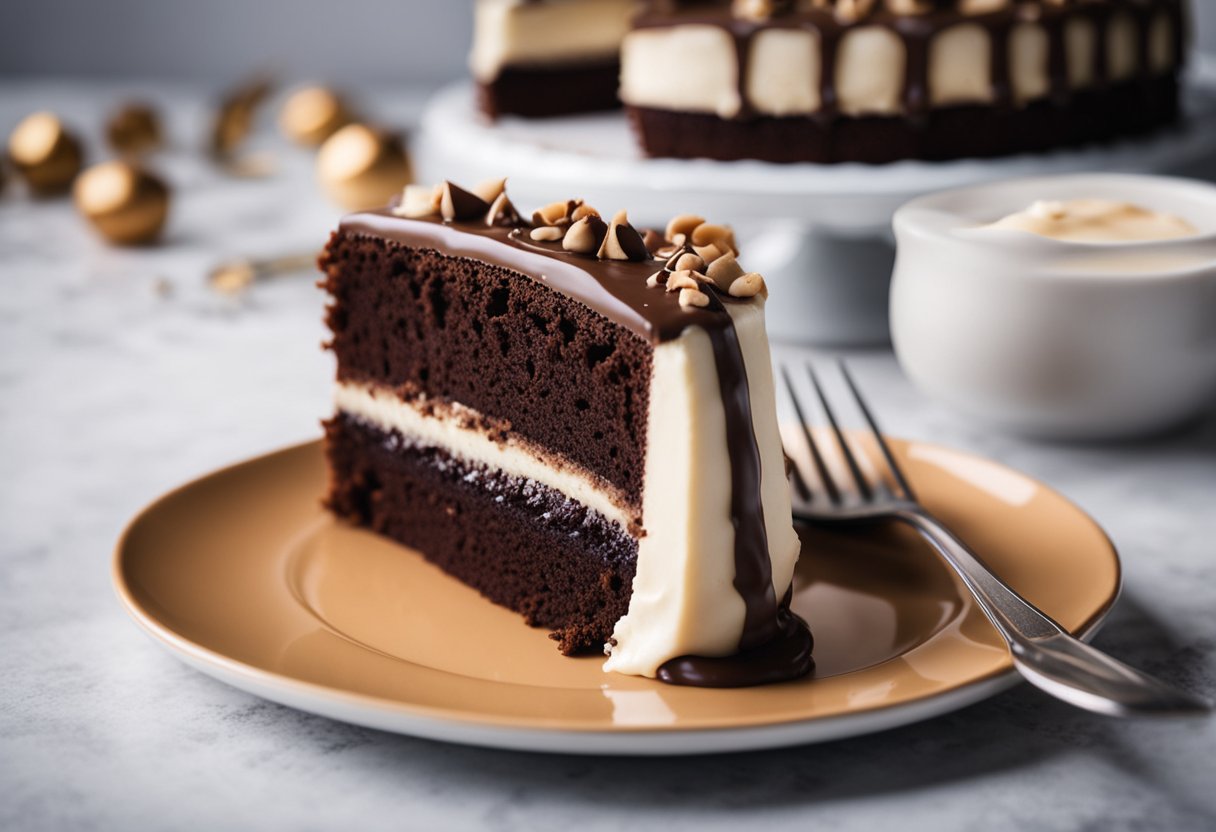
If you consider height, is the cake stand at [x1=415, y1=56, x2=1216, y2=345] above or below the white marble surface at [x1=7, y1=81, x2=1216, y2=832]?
above

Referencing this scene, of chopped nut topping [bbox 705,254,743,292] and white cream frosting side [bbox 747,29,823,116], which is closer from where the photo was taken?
chopped nut topping [bbox 705,254,743,292]

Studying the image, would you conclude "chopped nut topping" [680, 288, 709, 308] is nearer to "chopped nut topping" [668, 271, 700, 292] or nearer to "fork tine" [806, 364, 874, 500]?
"chopped nut topping" [668, 271, 700, 292]

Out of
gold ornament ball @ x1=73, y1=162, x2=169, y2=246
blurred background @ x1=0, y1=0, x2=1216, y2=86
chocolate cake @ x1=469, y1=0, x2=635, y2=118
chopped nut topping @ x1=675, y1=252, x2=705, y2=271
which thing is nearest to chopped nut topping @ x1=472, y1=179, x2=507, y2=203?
chopped nut topping @ x1=675, y1=252, x2=705, y2=271

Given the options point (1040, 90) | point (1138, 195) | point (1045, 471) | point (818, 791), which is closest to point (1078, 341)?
point (1045, 471)

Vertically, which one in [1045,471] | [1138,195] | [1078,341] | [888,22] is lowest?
[1045,471]

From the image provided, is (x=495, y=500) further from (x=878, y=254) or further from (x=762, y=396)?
(x=878, y=254)

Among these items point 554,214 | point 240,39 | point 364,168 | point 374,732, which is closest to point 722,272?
point 554,214

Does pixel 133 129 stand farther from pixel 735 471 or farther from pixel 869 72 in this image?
pixel 735 471
